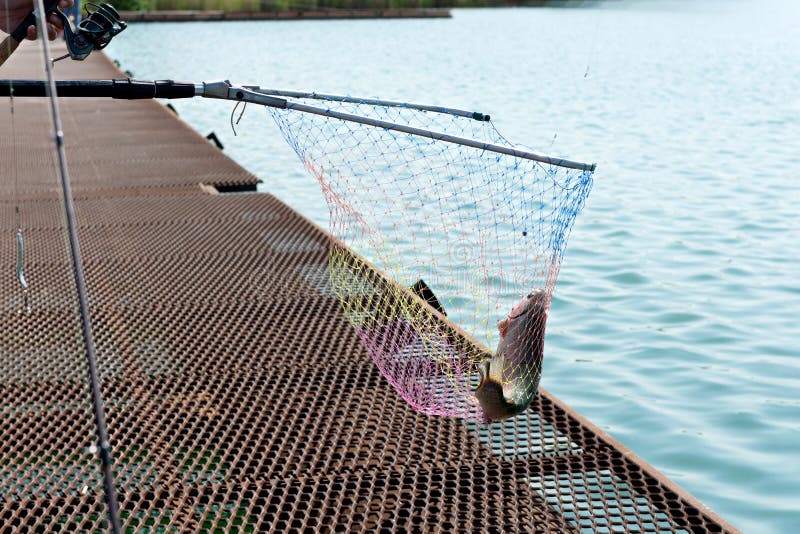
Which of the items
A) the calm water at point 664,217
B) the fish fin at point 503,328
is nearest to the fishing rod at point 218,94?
the fish fin at point 503,328

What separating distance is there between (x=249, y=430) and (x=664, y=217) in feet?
24.1

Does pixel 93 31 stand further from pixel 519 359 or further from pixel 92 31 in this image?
pixel 519 359

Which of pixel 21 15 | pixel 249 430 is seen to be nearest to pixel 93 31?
pixel 21 15

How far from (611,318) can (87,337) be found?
19.7ft

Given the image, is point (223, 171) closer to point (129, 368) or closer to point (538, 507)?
point (129, 368)

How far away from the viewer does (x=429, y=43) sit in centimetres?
3812

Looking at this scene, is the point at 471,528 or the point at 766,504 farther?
the point at 766,504

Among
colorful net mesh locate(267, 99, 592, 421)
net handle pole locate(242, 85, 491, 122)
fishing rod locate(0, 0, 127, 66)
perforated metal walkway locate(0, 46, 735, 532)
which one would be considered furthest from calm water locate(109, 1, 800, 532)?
fishing rod locate(0, 0, 127, 66)

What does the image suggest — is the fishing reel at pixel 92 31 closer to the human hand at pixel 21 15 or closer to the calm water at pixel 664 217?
the human hand at pixel 21 15

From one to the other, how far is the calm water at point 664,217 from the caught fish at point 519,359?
172 centimetres

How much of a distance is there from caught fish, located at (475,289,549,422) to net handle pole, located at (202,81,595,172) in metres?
0.63

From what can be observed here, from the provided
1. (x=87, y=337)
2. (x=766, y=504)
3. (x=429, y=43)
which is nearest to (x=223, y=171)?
(x=766, y=504)

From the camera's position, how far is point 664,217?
10.3 metres

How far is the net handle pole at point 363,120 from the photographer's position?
3396 millimetres
